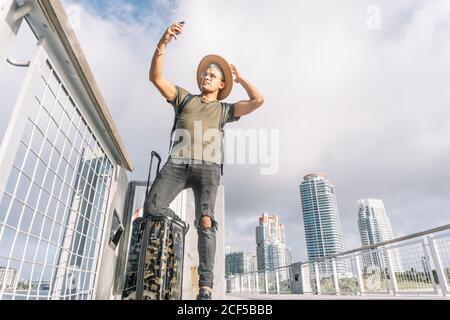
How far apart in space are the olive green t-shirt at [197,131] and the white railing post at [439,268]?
382 centimetres

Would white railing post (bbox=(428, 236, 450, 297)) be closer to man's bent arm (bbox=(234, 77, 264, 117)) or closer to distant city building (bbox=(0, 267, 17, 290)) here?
man's bent arm (bbox=(234, 77, 264, 117))

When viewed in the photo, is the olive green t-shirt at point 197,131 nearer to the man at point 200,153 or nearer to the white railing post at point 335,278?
the man at point 200,153

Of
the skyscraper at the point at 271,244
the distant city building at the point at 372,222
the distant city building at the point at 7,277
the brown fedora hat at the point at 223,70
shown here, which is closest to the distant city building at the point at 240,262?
the skyscraper at the point at 271,244

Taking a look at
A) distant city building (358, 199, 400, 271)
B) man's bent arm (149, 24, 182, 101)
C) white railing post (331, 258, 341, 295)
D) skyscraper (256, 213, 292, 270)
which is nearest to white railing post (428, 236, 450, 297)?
white railing post (331, 258, 341, 295)

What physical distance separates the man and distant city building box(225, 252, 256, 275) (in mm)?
54285

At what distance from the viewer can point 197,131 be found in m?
1.85

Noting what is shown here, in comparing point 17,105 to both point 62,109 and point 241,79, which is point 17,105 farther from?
point 241,79

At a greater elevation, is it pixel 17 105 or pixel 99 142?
pixel 99 142

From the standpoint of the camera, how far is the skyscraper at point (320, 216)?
71000 mm

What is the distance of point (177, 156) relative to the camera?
178 centimetres

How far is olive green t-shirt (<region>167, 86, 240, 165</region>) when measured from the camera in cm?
180

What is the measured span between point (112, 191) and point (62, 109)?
105 centimetres
